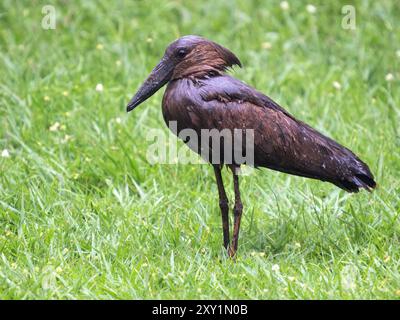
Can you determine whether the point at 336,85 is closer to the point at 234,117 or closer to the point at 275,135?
the point at 275,135

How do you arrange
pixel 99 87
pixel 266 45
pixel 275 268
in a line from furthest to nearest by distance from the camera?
pixel 266 45 → pixel 99 87 → pixel 275 268

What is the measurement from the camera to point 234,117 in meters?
5.40

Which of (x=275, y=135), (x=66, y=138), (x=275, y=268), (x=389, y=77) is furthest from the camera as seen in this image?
(x=389, y=77)

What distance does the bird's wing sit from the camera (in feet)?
17.7

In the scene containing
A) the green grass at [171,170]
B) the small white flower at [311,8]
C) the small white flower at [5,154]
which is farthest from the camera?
the small white flower at [311,8]

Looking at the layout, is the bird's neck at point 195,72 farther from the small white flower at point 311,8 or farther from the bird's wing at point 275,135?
the small white flower at point 311,8

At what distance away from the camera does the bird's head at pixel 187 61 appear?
555 cm

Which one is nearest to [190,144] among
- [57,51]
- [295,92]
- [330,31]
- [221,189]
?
[221,189]

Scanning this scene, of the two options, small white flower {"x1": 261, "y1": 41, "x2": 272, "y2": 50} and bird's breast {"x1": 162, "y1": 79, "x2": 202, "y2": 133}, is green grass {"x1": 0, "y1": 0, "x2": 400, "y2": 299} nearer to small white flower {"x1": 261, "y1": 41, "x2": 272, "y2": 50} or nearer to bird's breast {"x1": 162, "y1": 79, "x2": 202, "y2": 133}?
small white flower {"x1": 261, "y1": 41, "x2": 272, "y2": 50}

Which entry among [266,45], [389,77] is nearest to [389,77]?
[389,77]

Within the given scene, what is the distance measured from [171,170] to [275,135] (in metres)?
1.45

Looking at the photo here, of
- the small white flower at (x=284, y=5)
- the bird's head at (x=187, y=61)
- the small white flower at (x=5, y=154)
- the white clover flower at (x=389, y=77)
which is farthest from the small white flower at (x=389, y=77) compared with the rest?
the small white flower at (x=5, y=154)

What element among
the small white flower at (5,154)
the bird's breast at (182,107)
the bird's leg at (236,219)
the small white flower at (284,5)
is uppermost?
the small white flower at (284,5)
